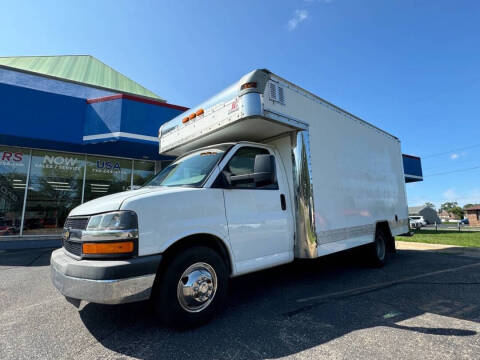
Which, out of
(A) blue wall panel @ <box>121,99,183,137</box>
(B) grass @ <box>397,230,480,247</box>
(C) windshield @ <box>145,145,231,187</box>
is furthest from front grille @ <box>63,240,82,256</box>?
(B) grass @ <box>397,230,480,247</box>

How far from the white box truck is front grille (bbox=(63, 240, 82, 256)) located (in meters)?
0.01

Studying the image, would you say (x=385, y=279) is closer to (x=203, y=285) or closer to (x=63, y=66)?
(x=203, y=285)

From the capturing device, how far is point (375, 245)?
5.67m

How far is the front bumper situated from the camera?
228 centimetres

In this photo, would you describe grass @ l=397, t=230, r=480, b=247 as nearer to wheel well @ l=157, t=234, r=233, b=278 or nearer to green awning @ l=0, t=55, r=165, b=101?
wheel well @ l=157, t=234, r=233, b=278

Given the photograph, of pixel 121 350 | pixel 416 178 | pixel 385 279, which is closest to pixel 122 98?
pixel 121 350

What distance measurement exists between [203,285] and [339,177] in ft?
10.0

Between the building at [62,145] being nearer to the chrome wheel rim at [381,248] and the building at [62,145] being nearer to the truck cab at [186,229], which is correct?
the truck cab at [186,229]

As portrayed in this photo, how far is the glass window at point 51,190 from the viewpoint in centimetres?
1007

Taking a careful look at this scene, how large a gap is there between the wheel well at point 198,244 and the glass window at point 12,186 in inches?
407

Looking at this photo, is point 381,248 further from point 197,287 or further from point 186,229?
point 186,229

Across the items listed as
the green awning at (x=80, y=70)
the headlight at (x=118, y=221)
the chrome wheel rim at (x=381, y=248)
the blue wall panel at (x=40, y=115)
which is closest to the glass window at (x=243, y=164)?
the headlight at (x=118, y=221)

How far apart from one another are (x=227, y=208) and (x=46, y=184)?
1035 cm

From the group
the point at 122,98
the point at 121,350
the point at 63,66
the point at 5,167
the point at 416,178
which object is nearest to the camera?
the point at 121,350
